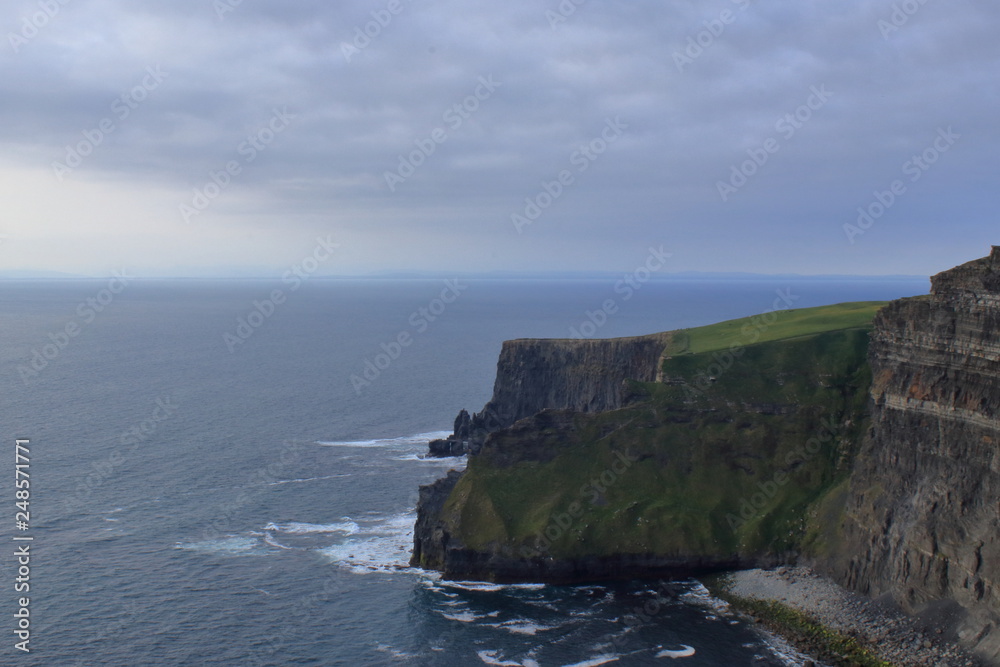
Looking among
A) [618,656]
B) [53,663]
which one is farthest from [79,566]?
[618,656]

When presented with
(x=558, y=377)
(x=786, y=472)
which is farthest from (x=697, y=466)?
(x=558, y=377)

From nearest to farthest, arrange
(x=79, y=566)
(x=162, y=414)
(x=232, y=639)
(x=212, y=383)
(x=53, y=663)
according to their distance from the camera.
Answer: (x=53, y=663) < (x=232, y=639) < (x=79, y=566) < (x=162, y=414) < (x=212, y=383)

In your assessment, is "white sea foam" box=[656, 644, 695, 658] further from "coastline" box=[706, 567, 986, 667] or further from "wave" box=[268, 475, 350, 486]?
"wave" box=[268, 475, 350, 486]

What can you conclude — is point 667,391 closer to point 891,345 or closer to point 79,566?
point 891,345

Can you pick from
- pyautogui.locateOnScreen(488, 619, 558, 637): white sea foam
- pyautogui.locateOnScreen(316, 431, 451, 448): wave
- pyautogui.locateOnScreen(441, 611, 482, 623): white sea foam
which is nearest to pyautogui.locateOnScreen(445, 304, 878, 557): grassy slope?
pyautogui.locateOnScreen(441, 611, 482, 623): white sea foam

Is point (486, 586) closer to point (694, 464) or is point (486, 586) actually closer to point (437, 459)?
point (694, 464)

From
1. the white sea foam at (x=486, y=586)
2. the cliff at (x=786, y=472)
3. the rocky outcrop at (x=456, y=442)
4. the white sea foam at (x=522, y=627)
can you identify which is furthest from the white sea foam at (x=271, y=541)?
the rocky outcrop at (x=456, y=442)
